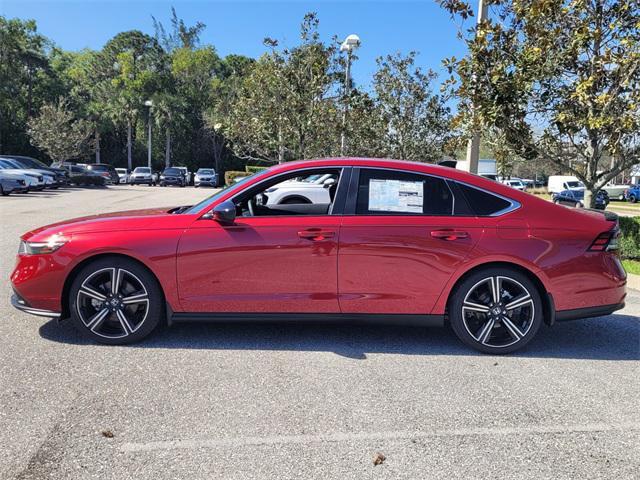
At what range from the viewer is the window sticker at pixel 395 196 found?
14.5 feet

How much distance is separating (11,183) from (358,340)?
22.3m

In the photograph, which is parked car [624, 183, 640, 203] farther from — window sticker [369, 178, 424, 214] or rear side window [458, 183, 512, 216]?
window sticker [369, 178, 424, 214]

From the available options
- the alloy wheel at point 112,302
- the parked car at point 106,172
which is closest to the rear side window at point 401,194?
the alloy wheel at point 112,302

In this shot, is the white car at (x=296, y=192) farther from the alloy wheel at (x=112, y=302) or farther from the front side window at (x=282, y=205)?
the alloy wheel at (x=112, y=302)

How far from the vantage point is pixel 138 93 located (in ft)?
154

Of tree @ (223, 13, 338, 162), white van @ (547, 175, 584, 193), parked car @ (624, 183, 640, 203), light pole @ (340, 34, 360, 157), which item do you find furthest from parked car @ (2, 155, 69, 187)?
parked car @ (624, 183, 640, 203)

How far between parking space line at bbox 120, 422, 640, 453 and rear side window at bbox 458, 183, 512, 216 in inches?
71.2

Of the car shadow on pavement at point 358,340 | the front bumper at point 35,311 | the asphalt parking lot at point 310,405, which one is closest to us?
the asphalt parking lot at point 310,405

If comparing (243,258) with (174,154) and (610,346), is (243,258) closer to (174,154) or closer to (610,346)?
(610,346)

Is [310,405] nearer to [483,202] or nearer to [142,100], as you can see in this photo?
[483,202]

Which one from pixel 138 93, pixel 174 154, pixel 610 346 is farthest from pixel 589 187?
pixel 174 154

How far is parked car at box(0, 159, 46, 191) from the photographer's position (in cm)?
2331

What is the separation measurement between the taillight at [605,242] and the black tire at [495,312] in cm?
59

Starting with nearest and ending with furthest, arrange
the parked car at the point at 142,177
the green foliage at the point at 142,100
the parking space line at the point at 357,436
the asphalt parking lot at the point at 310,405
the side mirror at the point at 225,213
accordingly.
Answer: the asphalt parking lot at the point at 310,405
the parking space line at the point at 357,436
the side mirror at the point at 225,213
the green foliage at the point at 142,100
the parked car at the point at 142,177
